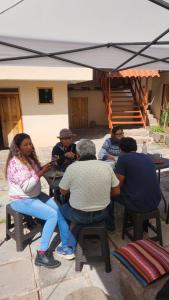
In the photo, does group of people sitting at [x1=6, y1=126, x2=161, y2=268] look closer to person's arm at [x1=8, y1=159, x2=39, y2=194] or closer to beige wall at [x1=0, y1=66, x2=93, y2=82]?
person's arm at [x1=8, y1=159, x2=39, y2=194]

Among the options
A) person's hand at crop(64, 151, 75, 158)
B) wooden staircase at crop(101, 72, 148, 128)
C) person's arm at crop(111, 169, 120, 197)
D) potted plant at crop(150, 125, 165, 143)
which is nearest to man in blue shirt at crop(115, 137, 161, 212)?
person's arm at crop(111, 169, 120, 197)

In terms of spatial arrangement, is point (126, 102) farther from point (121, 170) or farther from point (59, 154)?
point (121, 170)

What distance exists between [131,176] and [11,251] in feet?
5.88

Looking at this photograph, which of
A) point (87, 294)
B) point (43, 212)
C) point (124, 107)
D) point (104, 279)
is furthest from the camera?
point (124, 107)

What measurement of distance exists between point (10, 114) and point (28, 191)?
6.54m

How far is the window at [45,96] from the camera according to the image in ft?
27.8

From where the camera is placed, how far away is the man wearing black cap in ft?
11.5

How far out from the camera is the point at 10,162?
2.67 m

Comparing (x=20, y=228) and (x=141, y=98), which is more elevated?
(x=141, y=98)

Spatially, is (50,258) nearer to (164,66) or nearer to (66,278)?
(66,278)

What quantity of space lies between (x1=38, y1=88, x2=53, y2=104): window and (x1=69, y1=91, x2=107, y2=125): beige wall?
4.81 m

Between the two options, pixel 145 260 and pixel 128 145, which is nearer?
pixel 145 260

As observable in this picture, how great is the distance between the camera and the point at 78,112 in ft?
44.1

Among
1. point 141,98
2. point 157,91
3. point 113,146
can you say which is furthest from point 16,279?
point 157,91
